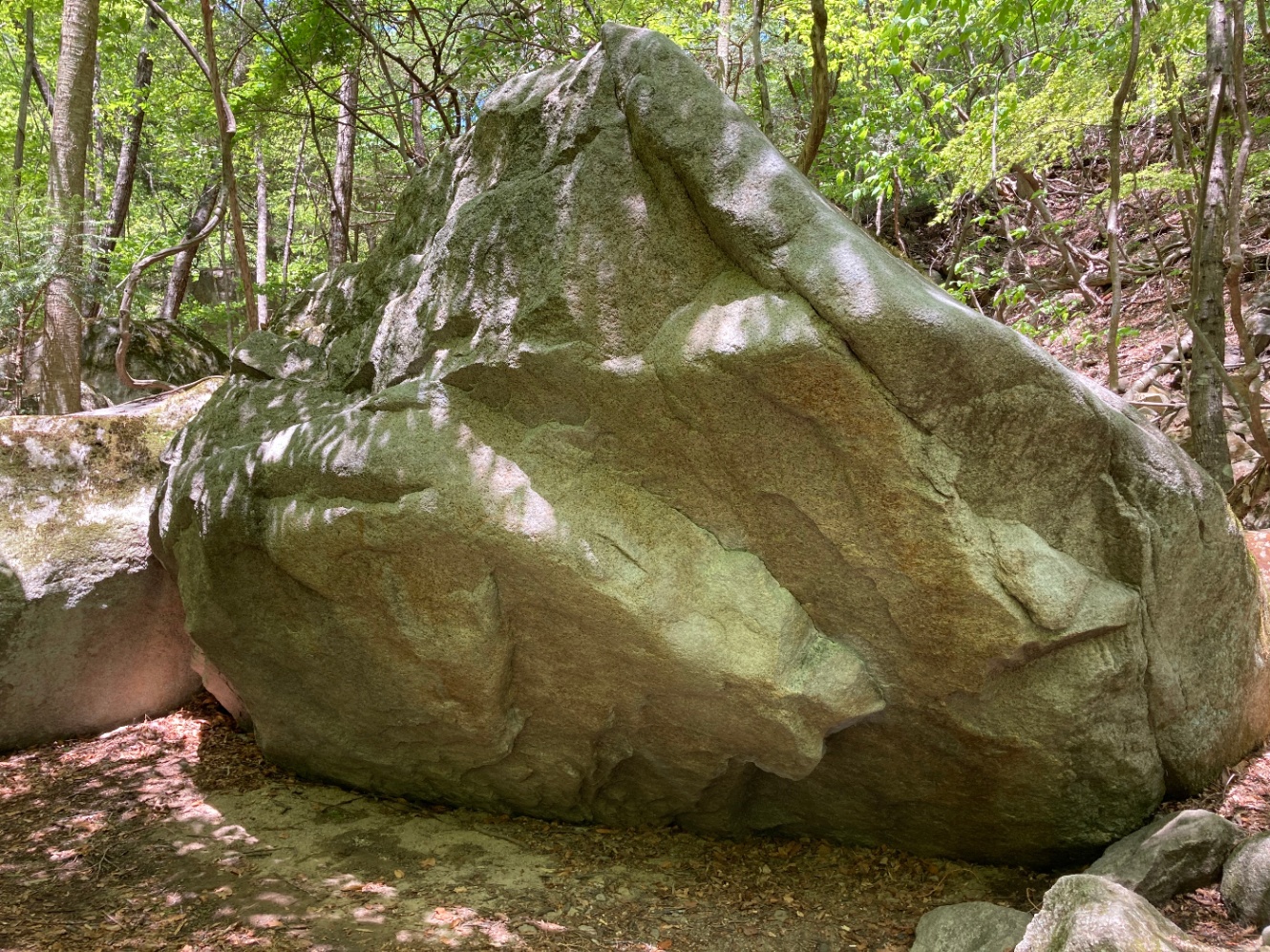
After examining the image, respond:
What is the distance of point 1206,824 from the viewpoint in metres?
3.72

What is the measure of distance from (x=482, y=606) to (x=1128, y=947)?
2.62 metres

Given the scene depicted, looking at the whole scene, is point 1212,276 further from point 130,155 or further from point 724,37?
point 130,155

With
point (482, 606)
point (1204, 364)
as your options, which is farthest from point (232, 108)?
point (1204, 364)

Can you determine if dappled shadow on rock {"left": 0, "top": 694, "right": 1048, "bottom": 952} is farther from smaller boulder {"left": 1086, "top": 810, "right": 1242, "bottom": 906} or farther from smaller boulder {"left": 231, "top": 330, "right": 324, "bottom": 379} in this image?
smaller boulder {"left": 231, "top": 330, "right": 324, "bottom": 379}

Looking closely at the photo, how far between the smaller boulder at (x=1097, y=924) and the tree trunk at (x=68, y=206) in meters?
8.48

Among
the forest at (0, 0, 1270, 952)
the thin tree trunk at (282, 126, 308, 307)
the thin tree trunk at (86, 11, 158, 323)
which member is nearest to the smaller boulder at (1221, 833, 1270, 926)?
the forest at (0, 0, 1270, 952)

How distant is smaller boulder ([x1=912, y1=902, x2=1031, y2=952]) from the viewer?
11.1 ft

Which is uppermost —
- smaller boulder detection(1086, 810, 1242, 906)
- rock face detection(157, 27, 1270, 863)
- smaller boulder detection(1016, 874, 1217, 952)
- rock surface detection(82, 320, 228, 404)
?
rock surface detection(82, 320, 228, 404)

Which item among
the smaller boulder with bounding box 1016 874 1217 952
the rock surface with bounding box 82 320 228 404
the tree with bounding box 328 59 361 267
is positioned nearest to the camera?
the smaller boulder with bounding box 1016 874 1217 952

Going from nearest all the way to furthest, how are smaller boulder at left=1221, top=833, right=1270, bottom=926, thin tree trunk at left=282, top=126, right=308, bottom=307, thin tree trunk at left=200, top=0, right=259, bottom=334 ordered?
smaller boulder at left=1221, top=833, right=1270, bottom=926, thin tree trunk at left=200, top=0, right=259, bottom=334, thin tree trunk at left=282, top=126, right=308, bottom=307

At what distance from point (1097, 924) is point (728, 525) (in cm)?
194

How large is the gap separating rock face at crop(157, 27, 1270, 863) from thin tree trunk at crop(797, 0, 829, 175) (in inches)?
66.1

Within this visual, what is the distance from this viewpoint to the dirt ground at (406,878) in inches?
147

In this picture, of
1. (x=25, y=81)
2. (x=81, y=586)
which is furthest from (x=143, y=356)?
(x=81, y=586)
